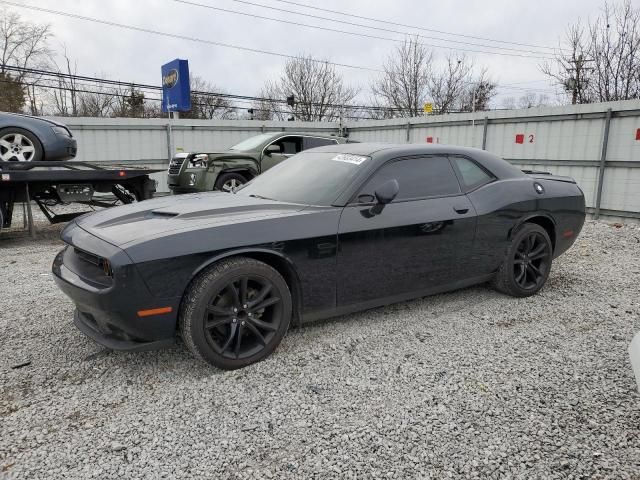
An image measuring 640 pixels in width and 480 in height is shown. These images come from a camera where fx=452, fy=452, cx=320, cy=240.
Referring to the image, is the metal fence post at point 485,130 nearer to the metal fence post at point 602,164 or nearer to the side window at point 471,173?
the metal fence post at point 602,164

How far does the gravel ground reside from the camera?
2109 mm

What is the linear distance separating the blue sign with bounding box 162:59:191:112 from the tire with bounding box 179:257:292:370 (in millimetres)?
13463

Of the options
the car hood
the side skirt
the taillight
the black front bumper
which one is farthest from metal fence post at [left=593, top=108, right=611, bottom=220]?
the taillight

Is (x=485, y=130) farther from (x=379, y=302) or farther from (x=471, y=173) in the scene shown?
(x=379, y=302)

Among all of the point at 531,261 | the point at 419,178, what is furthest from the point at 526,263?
the point at 419,178

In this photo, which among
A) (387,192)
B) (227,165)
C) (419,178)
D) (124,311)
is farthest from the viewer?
(227,165)

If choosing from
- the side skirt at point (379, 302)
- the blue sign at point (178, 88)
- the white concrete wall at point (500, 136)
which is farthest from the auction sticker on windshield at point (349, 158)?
the blue sign at point (178, 88)

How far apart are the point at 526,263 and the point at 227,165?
6.33 metres

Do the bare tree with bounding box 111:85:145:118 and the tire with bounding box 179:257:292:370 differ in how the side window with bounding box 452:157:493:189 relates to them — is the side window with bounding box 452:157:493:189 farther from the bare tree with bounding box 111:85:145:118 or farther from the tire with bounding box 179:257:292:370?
the bare tree with bounding box 111:85:145:118

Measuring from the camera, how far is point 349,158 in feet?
12.3

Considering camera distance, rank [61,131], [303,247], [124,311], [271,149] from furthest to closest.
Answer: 1. [271,149]
2. [61,131]
3. [303,247]
4. [124,311]

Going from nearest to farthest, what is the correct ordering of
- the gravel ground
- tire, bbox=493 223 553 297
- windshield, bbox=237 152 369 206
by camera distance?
the gravel ground
windshield, bbox=237 152 369 206
tire, bbox=493 223 553 297

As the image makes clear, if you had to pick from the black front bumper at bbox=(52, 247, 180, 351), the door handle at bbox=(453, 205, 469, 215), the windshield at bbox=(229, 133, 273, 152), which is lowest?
the black front bumper at bbox=(52, 247, 180, 351)

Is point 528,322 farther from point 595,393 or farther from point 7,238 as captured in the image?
point 7,238
